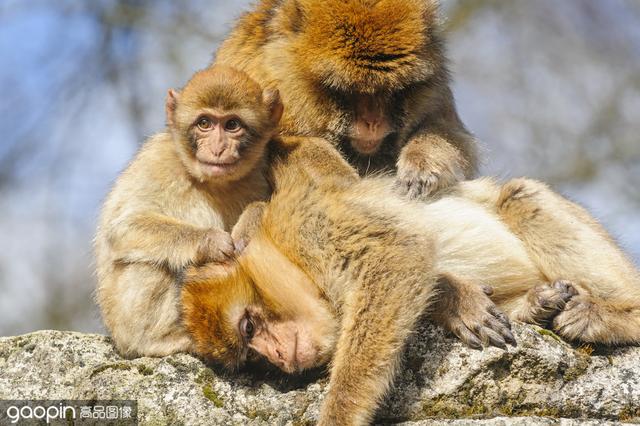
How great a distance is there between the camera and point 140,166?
590 cm

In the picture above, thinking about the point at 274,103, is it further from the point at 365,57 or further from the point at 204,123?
the point at 365,57

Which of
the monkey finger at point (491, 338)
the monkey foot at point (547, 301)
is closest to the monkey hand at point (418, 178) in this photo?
the monkey foot at point (547, 301)

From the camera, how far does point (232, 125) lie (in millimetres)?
5832

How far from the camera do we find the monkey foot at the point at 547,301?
5473mm

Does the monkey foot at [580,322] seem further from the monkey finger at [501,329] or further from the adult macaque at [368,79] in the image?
the adult macaque at [368,79]

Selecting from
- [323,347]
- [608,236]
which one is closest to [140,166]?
[323,347]

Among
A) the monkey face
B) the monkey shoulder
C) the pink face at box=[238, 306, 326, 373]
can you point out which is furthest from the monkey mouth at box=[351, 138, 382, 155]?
the pink face at box=[238, 306, 326, 373]

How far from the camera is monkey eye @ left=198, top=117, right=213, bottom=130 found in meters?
5.83

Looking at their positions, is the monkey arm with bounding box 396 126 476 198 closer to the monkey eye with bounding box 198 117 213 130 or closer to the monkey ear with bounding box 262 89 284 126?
the monkey ear with bounding box 262 89 284 126

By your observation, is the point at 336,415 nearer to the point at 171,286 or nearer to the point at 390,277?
the point at 390,277

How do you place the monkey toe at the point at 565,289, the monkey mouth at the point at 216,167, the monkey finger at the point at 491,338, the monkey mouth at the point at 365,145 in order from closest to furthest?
the monkey finger at the point at 491,338, the monkey toe at the point at 565,289, the monkey mouth at the point at 216,167, the monkey mouth at the point at 365,145

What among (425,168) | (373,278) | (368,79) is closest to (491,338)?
(373,278)

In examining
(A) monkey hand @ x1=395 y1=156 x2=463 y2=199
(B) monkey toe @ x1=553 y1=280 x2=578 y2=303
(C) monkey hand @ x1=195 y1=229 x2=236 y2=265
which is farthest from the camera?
(A) monkey hand @ x1=395 y1=156 x2=463 y2=199

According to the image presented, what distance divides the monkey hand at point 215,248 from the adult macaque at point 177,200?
0.04 ft
